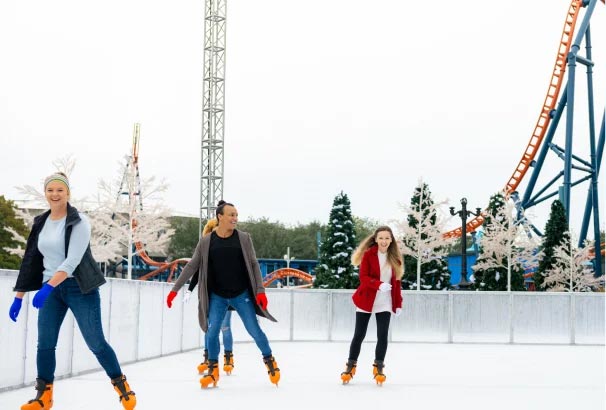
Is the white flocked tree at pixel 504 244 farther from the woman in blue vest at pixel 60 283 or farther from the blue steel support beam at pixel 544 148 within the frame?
the woman in blue vest at pixel 60 283

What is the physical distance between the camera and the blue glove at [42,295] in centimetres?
501

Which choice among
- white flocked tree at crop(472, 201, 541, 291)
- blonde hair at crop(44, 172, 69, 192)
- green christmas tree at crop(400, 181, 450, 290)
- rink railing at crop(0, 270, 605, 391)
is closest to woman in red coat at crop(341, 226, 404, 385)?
blonde hair at crop(44, 172, 69, 192)

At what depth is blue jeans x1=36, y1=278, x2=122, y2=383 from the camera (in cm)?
538

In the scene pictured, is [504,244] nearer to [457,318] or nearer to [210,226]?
[457,318]

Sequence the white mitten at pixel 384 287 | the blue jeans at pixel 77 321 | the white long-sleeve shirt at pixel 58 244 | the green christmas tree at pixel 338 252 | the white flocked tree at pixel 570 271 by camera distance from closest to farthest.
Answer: the white long-sleeve shirt at pixel 58 244, the blue jeans at pixel 77 321, the white mitten at pixel 384 287, the green christmas tree at pixel 338 252, the white flocked tree at pixel 570 271

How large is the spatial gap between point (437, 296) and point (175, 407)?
1276 centimetres

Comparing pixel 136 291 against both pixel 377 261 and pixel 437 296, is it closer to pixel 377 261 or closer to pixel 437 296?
pixel 377 261

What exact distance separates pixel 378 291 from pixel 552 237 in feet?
113

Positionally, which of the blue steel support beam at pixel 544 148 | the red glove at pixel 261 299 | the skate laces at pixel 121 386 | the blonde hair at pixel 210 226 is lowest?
the skate laces at pixel 121 386

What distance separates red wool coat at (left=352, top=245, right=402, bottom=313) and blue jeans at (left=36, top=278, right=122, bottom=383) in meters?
3.03

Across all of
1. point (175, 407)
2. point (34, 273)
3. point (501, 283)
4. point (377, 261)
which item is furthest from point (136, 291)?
point (501, 283)

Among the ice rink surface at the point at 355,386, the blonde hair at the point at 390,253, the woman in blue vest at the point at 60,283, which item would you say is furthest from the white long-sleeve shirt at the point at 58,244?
the blonde hair at the point at 390,253

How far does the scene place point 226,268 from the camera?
24.5 ft

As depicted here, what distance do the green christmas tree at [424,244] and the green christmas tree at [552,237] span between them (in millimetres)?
4782
